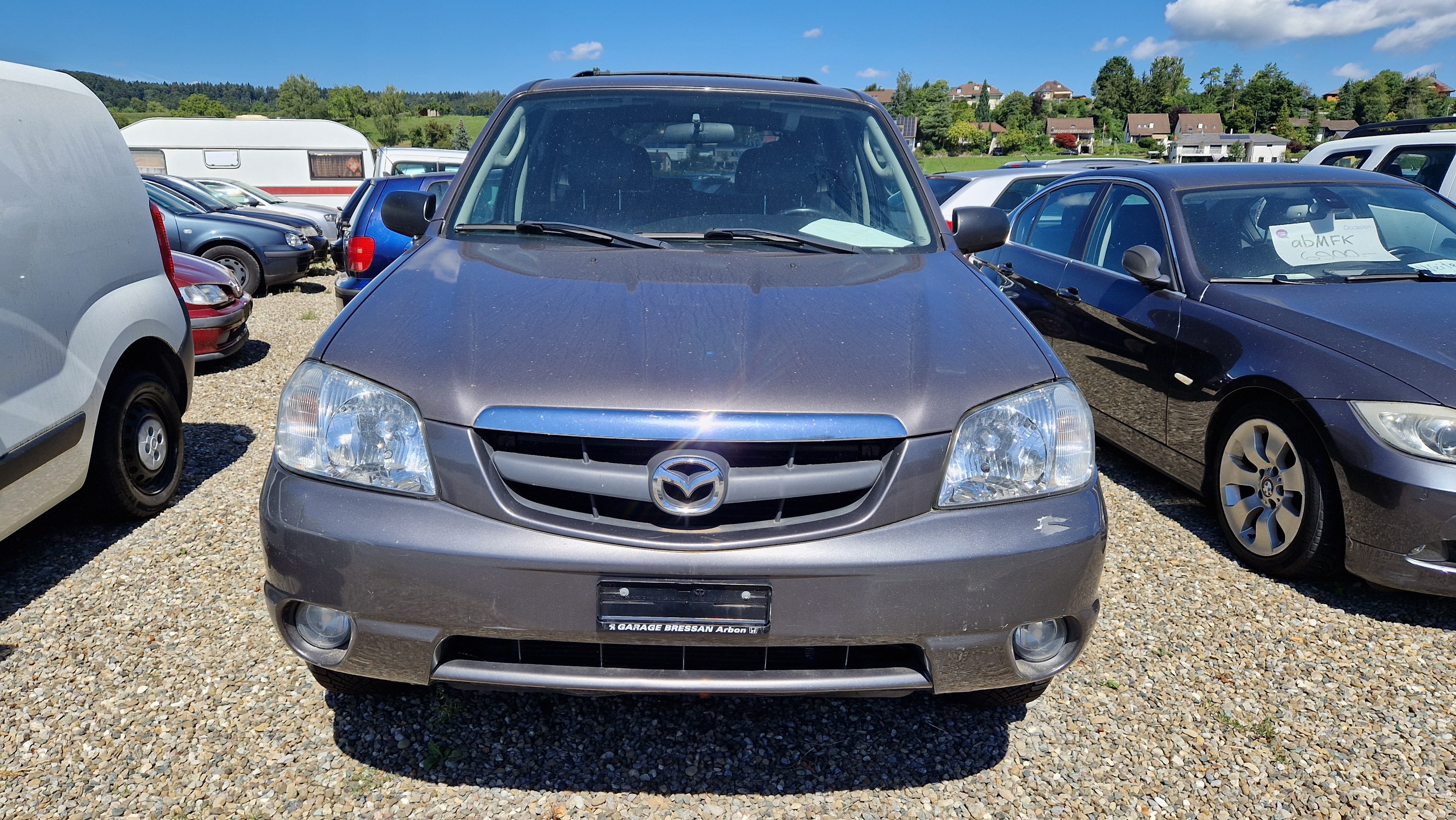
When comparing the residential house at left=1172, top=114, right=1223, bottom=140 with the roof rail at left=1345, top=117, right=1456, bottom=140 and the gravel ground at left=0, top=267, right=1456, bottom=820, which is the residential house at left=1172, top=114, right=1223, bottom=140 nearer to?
the roof rail at left=1345, top=117, right=1456, bottom=140

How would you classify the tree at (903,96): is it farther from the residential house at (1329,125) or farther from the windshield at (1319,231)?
the windshield at (1319,231)

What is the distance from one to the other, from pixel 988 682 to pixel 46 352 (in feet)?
11.0

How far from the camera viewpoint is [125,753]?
2496mm

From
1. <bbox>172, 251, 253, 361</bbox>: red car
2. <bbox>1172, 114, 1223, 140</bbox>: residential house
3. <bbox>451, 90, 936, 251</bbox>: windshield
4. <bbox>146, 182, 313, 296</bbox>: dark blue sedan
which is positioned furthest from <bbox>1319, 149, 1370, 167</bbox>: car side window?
<bbox>1172, 114, 1223, 140</bbox>: residential house

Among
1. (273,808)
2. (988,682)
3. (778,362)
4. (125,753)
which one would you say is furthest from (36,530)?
(988,682)

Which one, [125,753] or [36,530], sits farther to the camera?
[36,530]

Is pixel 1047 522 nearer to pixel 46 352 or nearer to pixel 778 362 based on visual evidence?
pixel 778 362

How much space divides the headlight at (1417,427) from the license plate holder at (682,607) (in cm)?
261

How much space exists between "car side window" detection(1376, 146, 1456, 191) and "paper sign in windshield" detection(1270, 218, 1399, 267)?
140 inches

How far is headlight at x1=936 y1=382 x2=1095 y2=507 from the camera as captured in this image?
82.0 inches

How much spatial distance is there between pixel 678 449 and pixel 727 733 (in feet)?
3.52

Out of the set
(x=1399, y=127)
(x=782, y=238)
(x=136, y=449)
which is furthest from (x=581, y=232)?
(x=1399, y=127)

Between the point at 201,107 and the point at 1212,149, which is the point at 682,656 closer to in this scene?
the point at 1212,149

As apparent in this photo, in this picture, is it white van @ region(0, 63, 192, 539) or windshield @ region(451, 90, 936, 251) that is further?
white van @ region(0, 63, 192, 539)
